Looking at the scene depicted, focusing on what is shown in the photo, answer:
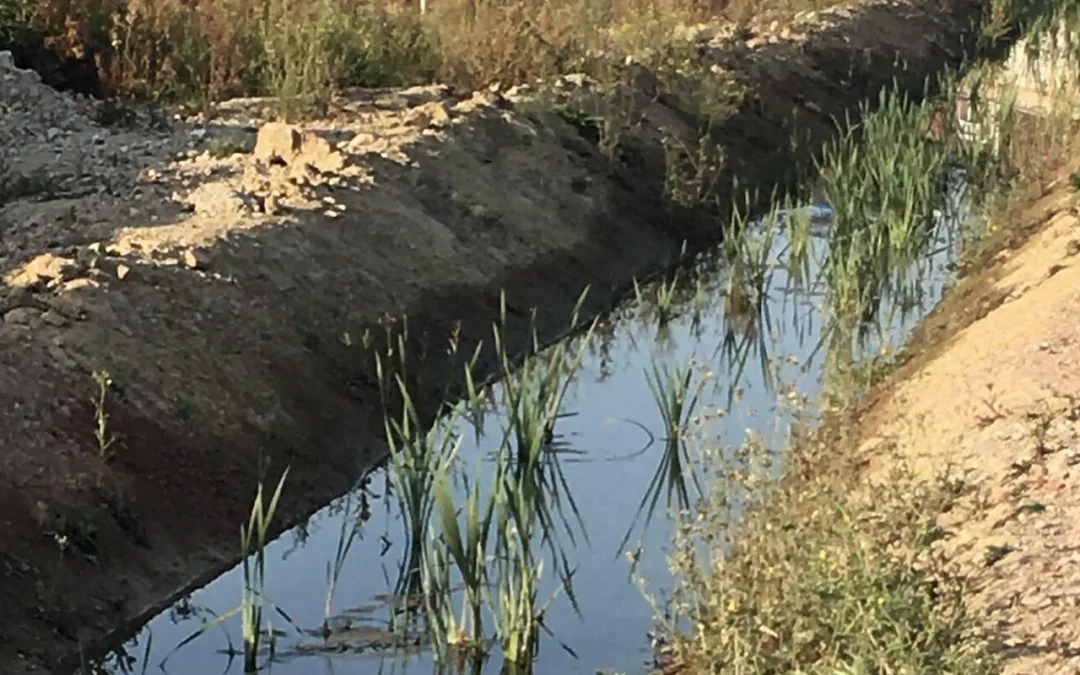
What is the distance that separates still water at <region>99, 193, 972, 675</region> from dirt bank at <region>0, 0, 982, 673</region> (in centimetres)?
19

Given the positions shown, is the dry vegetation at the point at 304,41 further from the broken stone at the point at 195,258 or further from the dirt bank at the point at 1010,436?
the dirt bank at the point at 1010,436

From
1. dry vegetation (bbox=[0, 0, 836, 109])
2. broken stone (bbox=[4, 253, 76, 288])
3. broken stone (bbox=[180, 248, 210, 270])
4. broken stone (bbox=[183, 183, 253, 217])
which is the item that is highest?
dry vegetation (bbox=[0, 0, 836, 109])

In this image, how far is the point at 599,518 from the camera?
5.91 m

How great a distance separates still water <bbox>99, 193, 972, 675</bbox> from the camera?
15.7ft

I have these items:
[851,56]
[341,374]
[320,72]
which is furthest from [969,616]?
[851,56]

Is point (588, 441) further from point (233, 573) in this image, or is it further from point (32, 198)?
point (32, 198)

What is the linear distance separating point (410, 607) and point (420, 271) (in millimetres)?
2977

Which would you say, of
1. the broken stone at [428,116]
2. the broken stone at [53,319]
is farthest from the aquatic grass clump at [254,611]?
the broken stone at [428,116]

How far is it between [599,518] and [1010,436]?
162 cm

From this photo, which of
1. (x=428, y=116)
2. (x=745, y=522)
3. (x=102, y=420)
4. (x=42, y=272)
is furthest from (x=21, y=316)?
(x=428, y=116)

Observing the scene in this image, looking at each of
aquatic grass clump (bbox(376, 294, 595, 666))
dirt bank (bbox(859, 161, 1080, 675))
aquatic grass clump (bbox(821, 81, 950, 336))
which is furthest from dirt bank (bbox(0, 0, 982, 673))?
dirt bank (bbox(859, 161, 1080, 675))

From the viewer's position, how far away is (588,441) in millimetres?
6723

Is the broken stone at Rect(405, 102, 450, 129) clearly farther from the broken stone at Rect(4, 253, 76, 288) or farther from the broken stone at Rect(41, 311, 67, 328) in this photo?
the broken stone at Rect(41, 311, 67, 328)

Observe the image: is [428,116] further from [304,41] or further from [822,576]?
[822,576]
